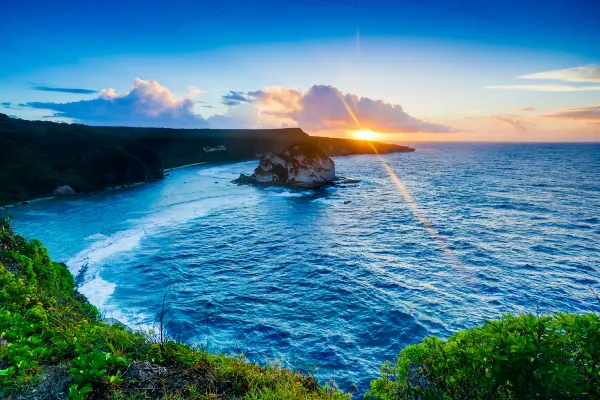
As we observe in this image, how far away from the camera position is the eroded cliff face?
292 feet

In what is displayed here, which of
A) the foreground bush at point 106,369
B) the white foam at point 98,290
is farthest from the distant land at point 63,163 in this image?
the foreground bush at point 106,369

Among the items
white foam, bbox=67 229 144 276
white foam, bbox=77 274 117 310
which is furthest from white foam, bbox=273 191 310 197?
white foam, bbox=77 274 117 310

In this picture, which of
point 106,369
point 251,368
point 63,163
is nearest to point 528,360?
point 251,368

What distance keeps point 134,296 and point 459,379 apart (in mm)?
27173

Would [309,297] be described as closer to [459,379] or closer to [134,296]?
[134,296]

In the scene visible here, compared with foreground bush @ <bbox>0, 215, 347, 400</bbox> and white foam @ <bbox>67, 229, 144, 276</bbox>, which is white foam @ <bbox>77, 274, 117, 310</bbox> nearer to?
white foam @ <bbox>67, 229, 144, 276</bbox>

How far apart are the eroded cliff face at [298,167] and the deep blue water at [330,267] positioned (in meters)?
27.5

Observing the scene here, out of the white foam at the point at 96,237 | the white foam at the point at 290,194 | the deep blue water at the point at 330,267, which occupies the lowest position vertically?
the deep blue water at the point at 330,267

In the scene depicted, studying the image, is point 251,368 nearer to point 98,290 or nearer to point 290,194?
point 98,290

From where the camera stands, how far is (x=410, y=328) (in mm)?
21234

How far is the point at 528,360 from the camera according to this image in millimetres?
5707

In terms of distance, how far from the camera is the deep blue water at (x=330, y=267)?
2125 cm

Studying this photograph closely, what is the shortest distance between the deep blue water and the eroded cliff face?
27473 millimetres

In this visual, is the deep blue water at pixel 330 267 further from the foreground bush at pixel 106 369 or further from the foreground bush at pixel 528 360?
the foreground bush at pixel 528 360
